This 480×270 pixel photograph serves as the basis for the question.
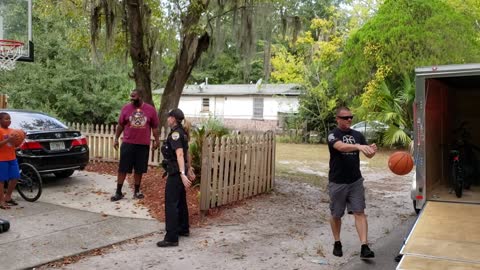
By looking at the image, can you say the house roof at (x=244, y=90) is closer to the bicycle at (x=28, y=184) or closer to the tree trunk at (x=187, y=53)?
the tree trunk at (x=187, y=53)

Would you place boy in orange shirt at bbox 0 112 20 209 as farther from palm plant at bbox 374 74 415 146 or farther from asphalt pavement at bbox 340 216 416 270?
palm plant at bbox 374 74 415 146

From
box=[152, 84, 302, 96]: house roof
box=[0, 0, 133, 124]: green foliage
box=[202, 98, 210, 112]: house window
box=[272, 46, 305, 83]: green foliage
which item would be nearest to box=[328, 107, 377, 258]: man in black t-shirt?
box=[0, 0, 133, 124]: green foliage

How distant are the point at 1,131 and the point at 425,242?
6.26 meters

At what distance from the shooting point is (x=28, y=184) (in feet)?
27.6

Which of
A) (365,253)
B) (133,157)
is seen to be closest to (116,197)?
(133,157)

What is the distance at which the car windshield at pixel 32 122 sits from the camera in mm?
9062

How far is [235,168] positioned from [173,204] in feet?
8.29

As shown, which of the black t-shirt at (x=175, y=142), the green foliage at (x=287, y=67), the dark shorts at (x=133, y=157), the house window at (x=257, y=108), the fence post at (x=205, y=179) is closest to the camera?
the black t-shirt at (x=175, y=142)

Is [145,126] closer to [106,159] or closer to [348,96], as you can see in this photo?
[106,159]

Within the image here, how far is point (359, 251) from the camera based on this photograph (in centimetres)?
642

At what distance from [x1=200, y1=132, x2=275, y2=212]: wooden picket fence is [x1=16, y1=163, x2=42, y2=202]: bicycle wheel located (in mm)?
2949

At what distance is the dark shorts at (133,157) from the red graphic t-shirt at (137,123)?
92 millimetres

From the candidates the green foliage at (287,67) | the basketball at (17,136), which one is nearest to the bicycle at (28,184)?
the basketball at (17,136)

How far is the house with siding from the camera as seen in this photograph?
3466 cm
